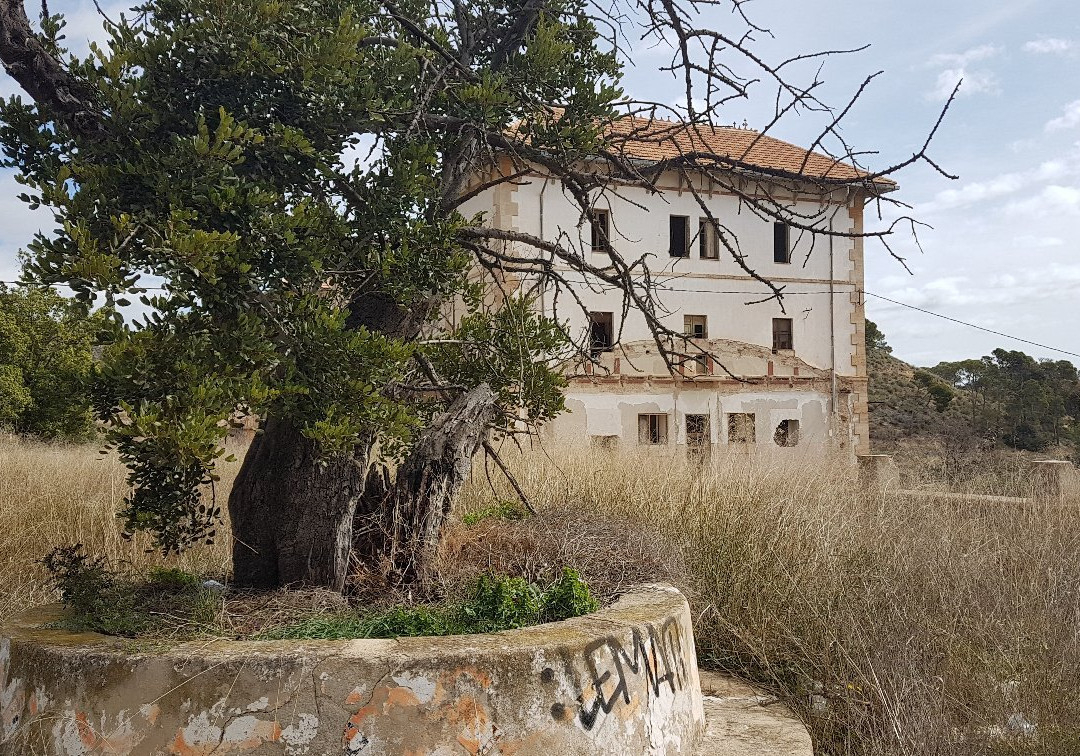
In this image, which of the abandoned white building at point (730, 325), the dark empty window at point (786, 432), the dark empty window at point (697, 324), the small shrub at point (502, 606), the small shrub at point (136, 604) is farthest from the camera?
the dark empty window at point (786, 432)

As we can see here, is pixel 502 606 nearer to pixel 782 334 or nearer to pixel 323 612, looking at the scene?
pixel 323 612

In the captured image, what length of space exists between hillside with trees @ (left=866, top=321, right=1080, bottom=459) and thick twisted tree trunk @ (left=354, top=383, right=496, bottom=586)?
2609 cm

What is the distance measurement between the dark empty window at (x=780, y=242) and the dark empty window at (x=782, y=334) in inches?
63.2

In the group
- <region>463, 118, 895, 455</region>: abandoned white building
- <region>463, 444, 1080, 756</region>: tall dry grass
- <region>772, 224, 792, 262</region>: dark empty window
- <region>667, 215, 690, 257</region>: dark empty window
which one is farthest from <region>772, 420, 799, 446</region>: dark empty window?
<region>463, 444, 1080, 756</region>: tall dry grass

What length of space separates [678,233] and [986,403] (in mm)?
19345

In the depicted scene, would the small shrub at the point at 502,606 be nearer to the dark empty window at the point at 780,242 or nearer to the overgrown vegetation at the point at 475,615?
the overgrown vegetation at the point at 475,615

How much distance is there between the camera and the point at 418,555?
172 inches

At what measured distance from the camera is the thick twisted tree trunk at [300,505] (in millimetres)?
4152

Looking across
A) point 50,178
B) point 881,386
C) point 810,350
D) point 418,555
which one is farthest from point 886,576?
point 881,386

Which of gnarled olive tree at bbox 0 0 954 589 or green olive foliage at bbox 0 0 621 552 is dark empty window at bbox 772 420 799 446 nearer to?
gnarled olive tree at bbox 0 0 954 589

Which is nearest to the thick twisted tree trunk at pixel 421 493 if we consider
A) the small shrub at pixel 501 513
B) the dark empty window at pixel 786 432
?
the small shrub at pixel 501 513

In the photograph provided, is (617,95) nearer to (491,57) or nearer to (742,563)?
(491,57)

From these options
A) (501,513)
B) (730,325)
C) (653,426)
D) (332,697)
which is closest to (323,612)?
(332,697)

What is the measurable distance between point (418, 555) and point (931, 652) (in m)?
3.25
